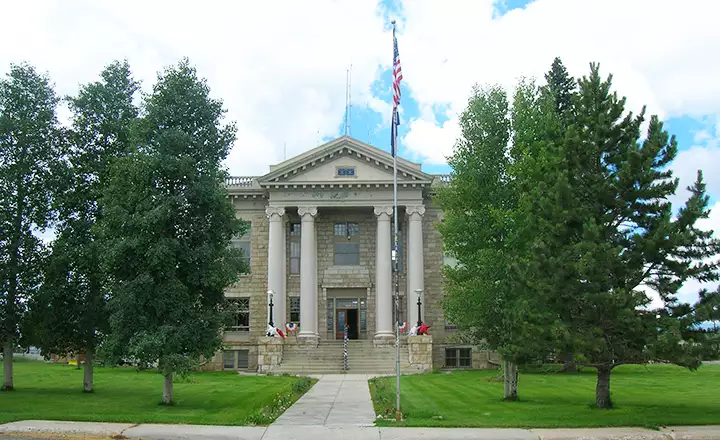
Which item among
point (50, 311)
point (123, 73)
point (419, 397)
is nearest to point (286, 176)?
point (123, 73)

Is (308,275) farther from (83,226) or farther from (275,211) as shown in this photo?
(83,226)

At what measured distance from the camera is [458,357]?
47188 mm

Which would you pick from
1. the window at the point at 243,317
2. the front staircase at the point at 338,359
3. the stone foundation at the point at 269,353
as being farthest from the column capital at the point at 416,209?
the window at the point at 243,317

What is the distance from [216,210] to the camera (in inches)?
894

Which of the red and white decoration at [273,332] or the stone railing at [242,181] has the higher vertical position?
the stone railing at [242,181]

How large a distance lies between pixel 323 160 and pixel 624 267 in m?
29.6

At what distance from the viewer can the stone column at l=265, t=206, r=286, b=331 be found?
45.3 m

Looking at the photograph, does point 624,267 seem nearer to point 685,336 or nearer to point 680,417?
point 685,336

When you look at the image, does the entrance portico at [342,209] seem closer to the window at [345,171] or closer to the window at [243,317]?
the window at [345,171]

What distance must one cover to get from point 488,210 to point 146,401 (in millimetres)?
13742

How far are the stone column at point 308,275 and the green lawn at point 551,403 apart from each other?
12.5 meters

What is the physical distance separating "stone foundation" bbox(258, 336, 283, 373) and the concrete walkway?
10.6 metres

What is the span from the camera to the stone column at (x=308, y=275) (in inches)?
1748

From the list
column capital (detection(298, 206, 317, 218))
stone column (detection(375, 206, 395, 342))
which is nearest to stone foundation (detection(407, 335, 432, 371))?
stone column (detection(375, 206, 395, 342))
